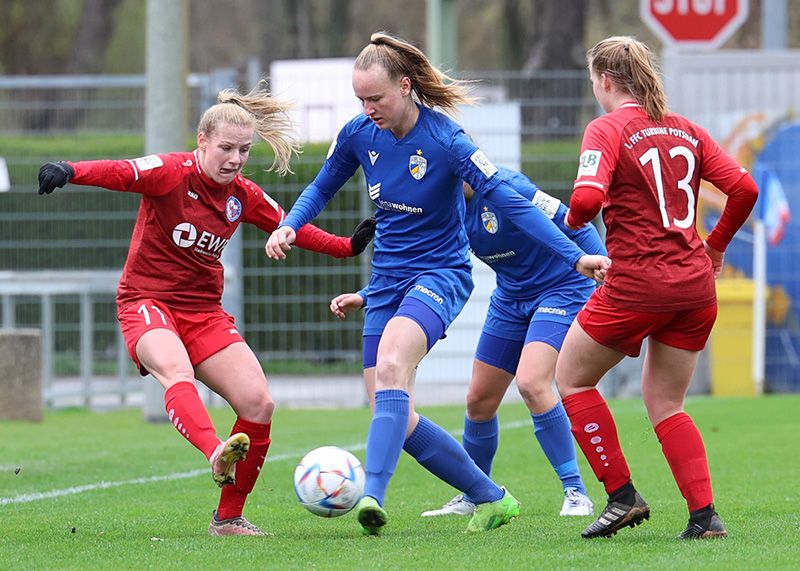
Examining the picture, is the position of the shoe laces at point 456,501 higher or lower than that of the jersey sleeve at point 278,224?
lower

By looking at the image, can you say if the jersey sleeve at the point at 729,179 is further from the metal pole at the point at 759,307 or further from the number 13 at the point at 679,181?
the metal pole at the point at 759,307

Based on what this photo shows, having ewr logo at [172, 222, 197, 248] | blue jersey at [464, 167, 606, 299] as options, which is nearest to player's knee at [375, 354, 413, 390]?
ewr logo at [172, 222, 197, 248]

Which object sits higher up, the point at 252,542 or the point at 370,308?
the point at 370,308

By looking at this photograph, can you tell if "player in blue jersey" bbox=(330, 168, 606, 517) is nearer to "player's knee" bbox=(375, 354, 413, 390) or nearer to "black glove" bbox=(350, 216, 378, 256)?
"black glove" bbox=(350, 216, 378, 256)

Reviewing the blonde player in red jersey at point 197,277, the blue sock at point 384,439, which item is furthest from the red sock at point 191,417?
the blue sock at point 384,439

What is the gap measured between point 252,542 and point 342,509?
0.40 meters

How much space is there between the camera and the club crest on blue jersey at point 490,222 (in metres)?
6.88

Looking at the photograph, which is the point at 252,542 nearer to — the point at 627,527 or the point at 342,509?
the point at 342,509

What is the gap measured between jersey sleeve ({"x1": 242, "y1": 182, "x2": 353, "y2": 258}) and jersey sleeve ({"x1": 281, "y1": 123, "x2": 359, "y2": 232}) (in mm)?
167

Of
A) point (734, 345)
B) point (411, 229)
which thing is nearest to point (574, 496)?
point (411, 229)

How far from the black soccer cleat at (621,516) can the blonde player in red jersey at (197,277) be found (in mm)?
1533

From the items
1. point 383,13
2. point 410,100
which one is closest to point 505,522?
point 410,100

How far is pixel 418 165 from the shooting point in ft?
20.2

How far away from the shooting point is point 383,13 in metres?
37.5
